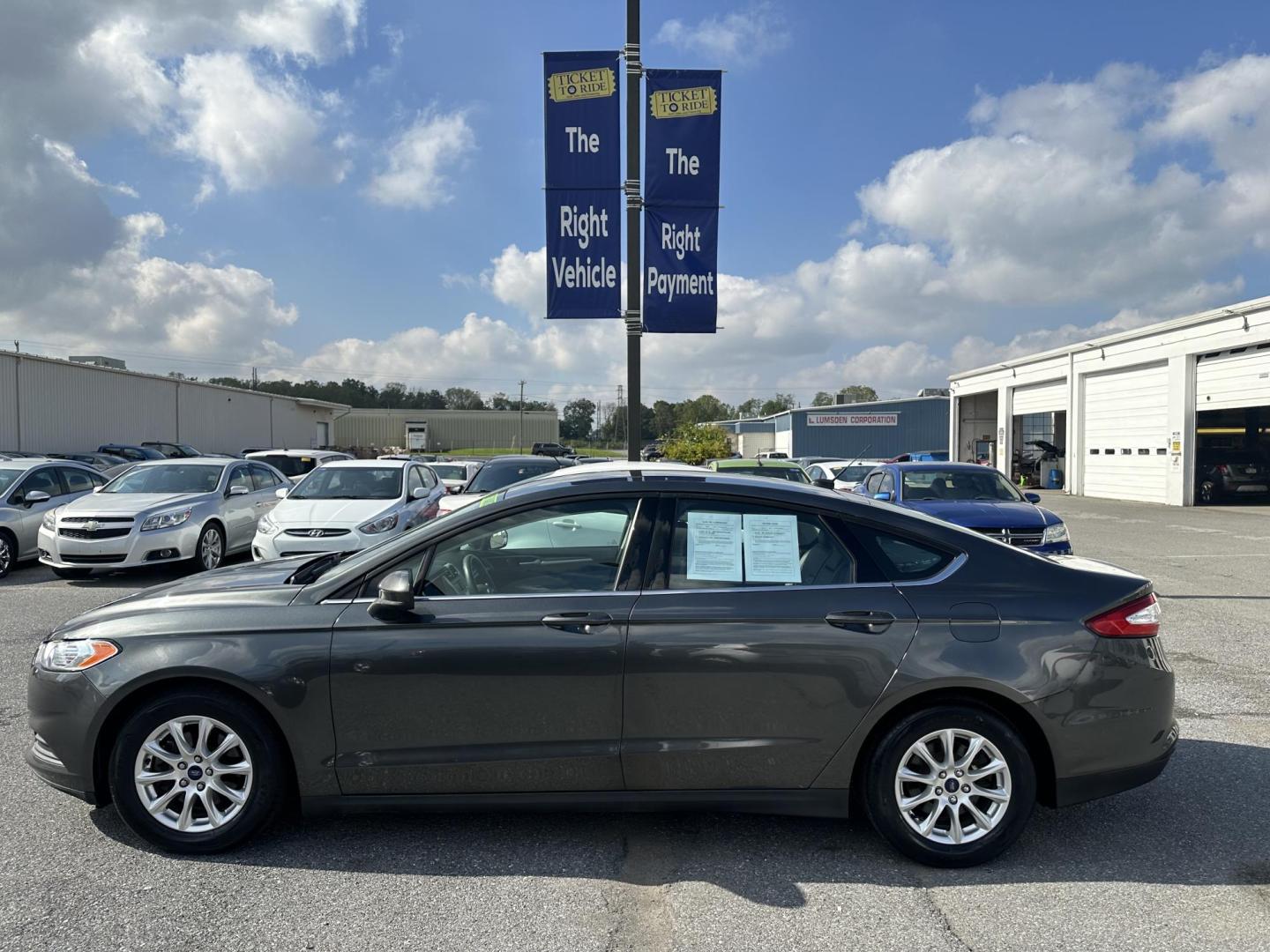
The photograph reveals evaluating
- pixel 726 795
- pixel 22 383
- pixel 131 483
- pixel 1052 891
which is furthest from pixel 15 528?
pixel 22 383

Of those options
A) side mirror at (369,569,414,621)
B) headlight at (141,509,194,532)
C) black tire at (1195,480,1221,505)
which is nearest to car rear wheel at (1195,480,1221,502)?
black tire at (1195,480,1221,505)

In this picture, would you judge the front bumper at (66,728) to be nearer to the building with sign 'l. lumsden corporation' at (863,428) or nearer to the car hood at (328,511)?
the car hood at (328,511)

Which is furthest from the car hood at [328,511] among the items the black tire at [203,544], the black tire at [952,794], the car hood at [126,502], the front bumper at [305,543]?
the black tire at [952,794]

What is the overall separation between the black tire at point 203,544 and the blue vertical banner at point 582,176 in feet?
18.7

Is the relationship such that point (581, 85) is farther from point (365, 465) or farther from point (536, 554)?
point (536, 554)

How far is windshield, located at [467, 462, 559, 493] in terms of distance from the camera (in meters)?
12.3

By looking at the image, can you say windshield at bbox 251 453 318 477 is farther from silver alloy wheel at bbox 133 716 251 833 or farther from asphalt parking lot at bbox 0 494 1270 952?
silver alloy wheel at bbox 133 716 251 833

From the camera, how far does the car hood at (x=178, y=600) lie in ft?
11.8

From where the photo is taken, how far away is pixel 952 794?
137 inches

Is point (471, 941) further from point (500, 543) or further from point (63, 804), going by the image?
point (63, 804)

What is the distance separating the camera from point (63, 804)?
4.00 m

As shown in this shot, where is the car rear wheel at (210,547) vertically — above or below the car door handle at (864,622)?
below

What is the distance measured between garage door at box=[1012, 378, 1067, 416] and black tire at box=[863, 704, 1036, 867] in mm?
31569

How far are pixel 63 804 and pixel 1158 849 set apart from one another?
4.91 meters
